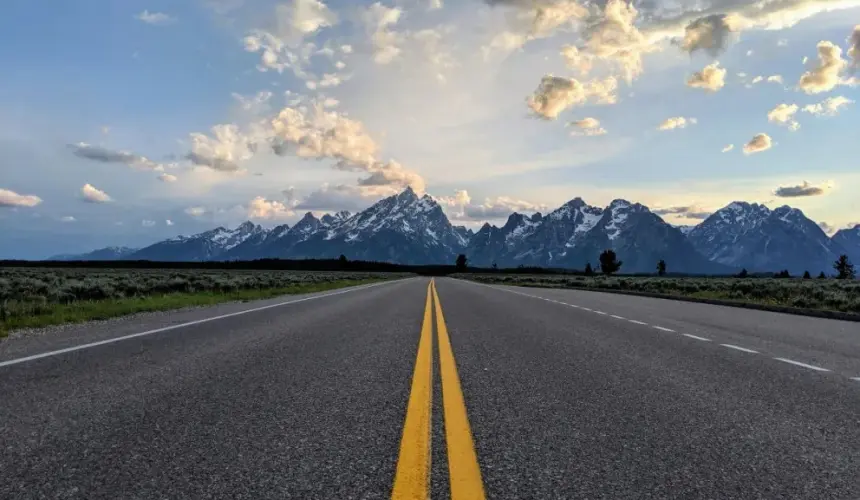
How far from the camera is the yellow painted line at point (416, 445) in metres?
2.97

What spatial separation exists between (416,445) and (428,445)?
3.1 inches

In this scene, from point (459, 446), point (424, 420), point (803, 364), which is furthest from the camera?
point (803, 364)

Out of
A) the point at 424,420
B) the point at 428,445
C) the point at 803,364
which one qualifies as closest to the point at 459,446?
the point at 428,445

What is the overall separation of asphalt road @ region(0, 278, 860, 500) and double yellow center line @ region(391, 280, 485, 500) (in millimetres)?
18

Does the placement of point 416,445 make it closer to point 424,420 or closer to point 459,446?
point 459,446

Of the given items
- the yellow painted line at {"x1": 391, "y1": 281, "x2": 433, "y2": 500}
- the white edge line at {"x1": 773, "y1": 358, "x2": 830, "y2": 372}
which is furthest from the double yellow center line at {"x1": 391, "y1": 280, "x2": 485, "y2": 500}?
the white edge line at {"x1": 773, "y1": 358, "x2": 830, "y2": 372}

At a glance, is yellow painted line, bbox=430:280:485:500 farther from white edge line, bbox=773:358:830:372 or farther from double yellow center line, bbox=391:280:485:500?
white edge line, bbox=773:358:830:372

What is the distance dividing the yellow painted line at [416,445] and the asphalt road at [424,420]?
17 millimetres

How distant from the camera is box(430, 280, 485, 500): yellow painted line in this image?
299cm

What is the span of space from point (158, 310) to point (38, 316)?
3.60 m

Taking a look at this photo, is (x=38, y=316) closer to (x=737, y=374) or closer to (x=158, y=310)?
(x=158, y=310)

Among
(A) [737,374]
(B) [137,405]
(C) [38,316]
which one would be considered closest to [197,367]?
(B) [137,405]

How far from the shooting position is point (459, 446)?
12.2ft

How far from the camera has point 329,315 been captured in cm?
1476
